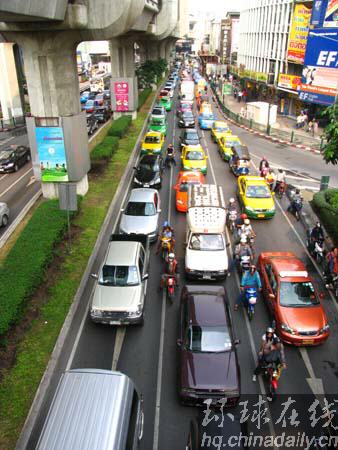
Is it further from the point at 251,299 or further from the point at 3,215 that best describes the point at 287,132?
the point at 251,299

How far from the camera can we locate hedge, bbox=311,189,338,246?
17553mm

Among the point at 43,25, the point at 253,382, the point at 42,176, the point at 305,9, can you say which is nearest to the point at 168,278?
the point at 253,382

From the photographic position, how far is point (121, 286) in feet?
40.3

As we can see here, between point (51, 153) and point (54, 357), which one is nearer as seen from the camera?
point (54, 357)

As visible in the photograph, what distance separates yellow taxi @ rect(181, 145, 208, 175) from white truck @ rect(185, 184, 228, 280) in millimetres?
7942

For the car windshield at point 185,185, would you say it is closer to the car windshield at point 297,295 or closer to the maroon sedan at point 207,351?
the car windshield at point 297,295

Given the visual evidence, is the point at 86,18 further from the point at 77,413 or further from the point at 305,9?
the point at 305,9

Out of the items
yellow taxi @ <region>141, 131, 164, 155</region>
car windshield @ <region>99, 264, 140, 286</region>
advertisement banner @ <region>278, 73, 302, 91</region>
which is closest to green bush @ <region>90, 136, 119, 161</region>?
yellow taxi @ <region>141, 131, 164, 155</region>

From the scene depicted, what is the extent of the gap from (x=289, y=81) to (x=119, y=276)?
39.6 metres

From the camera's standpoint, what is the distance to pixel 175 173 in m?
26.6

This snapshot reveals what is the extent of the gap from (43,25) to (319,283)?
575 inches

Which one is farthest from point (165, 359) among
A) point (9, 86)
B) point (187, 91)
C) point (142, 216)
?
point (187, 91)

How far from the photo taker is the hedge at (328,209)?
17553 mm

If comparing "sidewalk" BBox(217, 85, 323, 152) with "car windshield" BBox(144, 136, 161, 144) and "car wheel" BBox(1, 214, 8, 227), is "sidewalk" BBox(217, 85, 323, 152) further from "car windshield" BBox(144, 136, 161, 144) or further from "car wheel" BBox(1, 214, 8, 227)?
"car wheel" BBox(1, 214, 8, 227)
